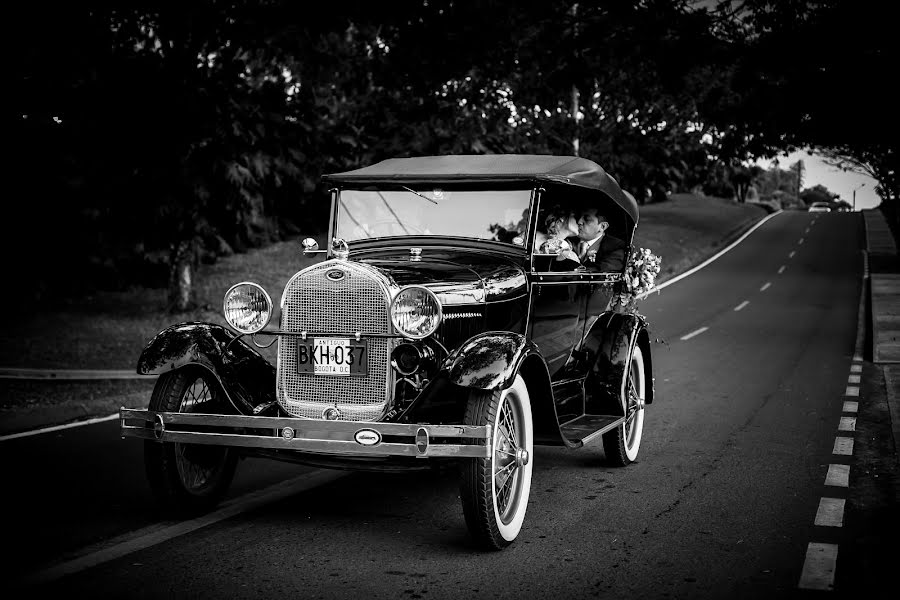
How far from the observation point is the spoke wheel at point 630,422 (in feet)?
23.3

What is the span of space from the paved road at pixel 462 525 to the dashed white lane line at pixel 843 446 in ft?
→ 0.24

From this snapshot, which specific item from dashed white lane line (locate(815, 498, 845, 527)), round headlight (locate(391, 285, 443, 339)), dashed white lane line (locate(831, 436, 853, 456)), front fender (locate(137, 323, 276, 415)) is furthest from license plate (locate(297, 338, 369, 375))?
dashed white lane line (locate(831, 436, 853, 456))

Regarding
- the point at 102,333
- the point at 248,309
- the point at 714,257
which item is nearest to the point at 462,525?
the point at 248,309

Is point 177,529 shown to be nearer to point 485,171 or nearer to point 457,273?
point 457,273

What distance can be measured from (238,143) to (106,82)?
2.37 m

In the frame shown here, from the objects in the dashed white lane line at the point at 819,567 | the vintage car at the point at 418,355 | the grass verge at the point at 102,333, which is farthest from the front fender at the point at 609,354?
the grass verge at the point at 102,333

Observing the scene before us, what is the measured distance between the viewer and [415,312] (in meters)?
5.17

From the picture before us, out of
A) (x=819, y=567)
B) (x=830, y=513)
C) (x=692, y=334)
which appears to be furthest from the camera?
(x=692, y=334)

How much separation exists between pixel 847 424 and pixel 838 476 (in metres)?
2.55

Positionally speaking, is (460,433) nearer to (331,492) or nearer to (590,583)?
(590,583)

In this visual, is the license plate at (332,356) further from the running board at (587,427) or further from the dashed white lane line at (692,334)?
the dashed white lane line at (692,334)

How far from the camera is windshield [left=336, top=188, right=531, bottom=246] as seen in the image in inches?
253

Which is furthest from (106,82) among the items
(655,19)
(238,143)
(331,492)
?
(331,492)

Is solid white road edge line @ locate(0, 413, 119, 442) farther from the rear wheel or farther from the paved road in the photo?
the rear wheel
